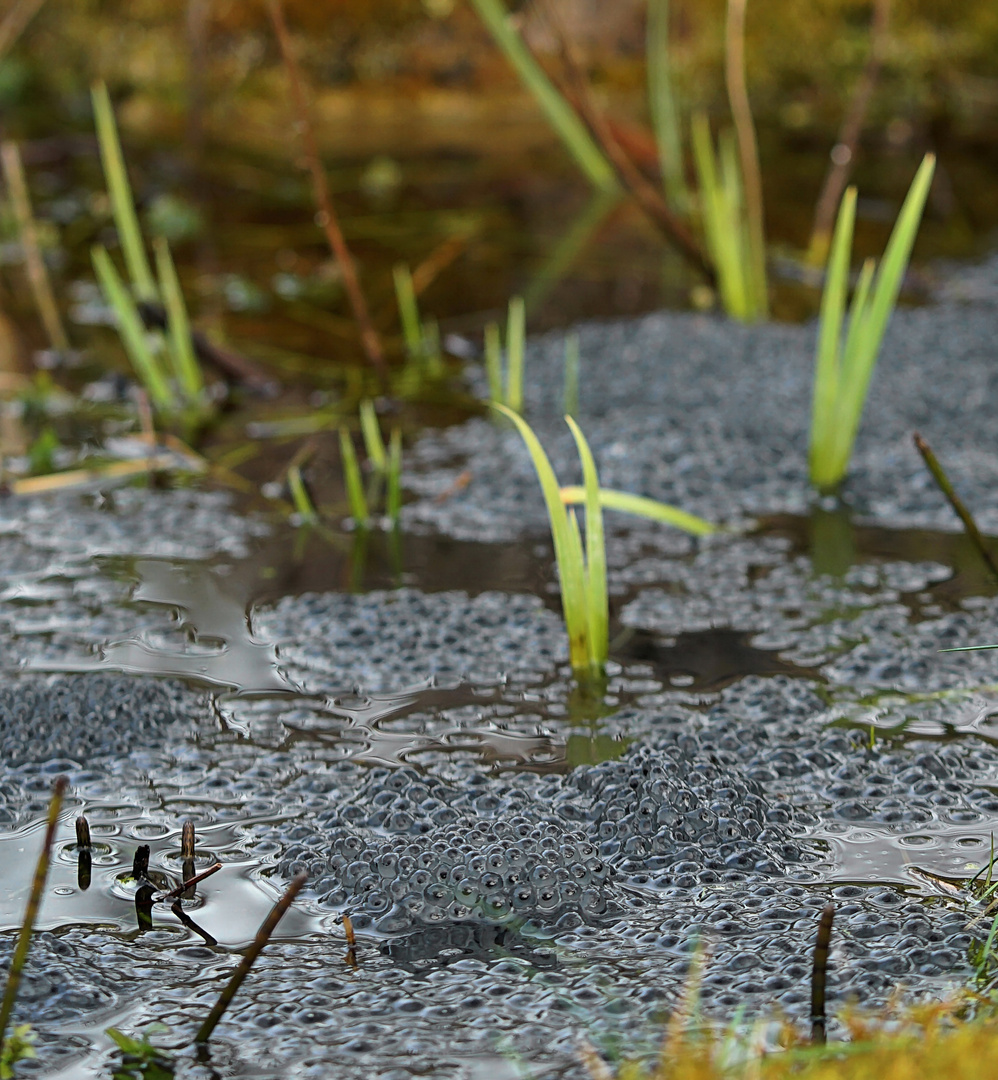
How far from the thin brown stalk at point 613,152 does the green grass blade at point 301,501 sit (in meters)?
1.03

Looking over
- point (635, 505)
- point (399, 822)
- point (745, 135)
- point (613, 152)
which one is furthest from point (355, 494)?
point (745, 135)

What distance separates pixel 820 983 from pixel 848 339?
1084mm

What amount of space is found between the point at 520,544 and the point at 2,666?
76cm

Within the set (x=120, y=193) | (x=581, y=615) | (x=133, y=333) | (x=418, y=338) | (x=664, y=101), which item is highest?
(x=664, y=101)

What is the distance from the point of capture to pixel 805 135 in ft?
15.2

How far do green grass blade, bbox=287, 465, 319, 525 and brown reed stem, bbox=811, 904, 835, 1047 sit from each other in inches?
45.6

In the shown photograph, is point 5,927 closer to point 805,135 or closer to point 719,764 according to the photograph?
point 719,764

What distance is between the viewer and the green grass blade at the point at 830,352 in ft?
5.72

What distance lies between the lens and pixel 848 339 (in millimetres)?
1766

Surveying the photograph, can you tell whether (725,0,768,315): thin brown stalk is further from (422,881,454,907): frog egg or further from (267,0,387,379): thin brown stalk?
(422,881,454,907): frog egg

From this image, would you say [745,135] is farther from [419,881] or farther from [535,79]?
[419,881]

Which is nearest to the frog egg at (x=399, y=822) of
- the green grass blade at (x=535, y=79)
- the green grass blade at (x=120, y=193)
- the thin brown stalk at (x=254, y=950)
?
the thin brown stalk at (x=254, y=950)

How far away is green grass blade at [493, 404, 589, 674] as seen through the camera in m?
1.41

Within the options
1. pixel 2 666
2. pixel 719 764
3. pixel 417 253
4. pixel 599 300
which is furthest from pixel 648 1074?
pixel 417 253
